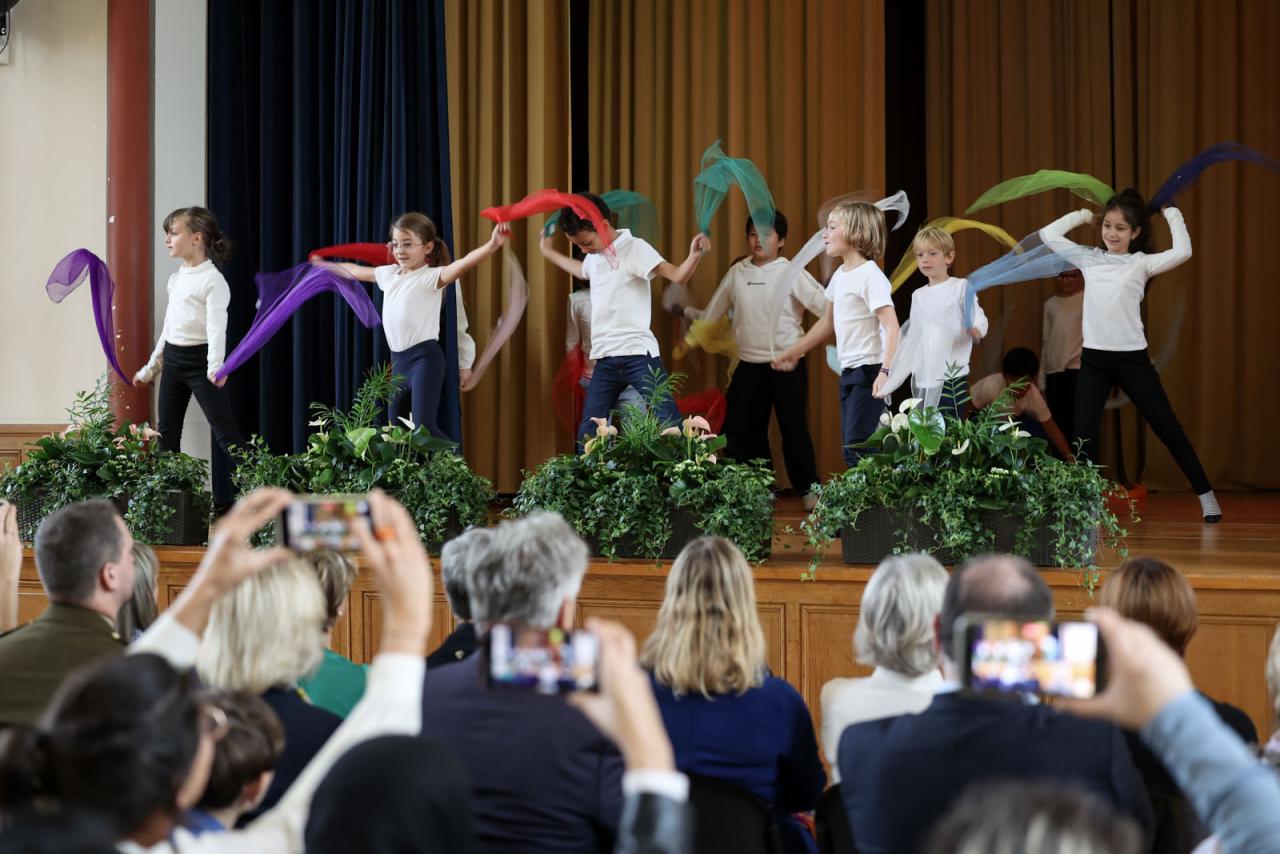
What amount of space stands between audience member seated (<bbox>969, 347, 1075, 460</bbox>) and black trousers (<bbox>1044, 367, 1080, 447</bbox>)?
8 centimetres

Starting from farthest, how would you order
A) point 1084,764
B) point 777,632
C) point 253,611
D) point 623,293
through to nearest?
point 623,293
point 777,632
point 253,611
point 1084,764

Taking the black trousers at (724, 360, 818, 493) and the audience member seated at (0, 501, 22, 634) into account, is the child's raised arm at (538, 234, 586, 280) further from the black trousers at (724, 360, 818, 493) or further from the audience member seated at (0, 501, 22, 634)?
the audience member seated at (0, 501, 22, 634)

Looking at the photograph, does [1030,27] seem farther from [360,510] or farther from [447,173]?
[360,510]

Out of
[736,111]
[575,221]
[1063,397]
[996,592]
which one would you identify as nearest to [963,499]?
[996,592]

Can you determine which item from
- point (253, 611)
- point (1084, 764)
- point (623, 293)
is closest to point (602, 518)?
point (623, 293)

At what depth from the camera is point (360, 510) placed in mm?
1616

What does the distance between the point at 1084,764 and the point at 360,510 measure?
1.01 metres

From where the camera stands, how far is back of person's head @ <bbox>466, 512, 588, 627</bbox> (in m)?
2.09

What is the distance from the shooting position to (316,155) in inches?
283

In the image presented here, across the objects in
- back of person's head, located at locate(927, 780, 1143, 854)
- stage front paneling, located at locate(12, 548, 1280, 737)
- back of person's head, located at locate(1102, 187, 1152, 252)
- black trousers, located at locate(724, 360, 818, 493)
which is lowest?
stage front paneling, located at locate(12, 548, 1280, 737)

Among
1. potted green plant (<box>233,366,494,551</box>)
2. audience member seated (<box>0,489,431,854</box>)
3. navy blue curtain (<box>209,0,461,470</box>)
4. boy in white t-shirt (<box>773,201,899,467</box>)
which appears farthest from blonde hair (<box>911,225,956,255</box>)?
audience member seated (<box>0,489,431,854</box>)

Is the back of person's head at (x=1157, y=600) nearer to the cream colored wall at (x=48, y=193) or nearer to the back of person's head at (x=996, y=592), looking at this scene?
the back of person's head at (x=996, y=592)

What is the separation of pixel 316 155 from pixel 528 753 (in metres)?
5.73

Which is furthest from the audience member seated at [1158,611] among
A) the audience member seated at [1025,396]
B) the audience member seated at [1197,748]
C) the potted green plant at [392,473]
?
the audience member seated at [1025,396]
